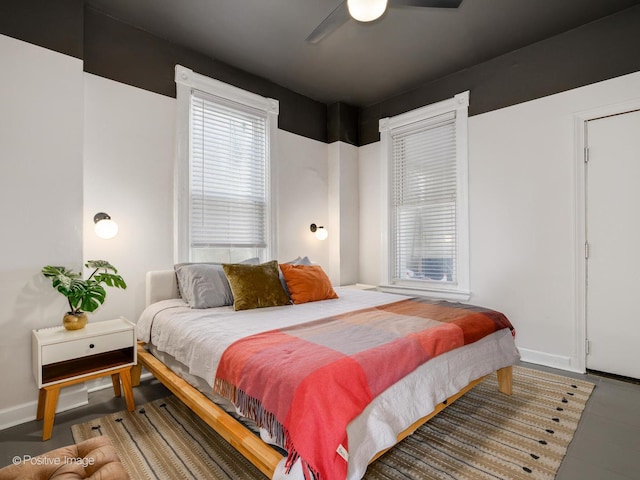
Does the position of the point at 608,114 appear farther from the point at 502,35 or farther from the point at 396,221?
the point at 396,221

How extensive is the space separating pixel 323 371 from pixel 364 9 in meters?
1.94

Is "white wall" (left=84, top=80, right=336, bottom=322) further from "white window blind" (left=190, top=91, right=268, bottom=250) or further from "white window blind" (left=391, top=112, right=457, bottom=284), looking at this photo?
"white window blind" (left=391, top=112, right=457, bottom=284)

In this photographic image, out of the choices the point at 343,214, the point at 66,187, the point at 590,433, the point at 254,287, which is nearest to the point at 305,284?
the point at 254,287

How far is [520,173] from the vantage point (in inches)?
130

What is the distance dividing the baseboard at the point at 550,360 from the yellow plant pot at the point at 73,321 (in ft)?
12.5

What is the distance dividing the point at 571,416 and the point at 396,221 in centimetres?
266

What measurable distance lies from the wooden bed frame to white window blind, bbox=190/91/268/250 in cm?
135

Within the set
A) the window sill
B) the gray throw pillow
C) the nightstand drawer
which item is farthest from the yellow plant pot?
the window sill

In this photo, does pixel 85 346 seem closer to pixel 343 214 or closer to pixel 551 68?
pixel 343 214

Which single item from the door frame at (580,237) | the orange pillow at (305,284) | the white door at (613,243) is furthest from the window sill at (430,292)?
the orange pillow at (305,284)

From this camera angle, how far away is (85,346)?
215 centimetres

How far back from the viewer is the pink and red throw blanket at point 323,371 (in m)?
1.22

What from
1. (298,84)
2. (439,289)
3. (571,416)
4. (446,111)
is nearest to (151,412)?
(571,416)

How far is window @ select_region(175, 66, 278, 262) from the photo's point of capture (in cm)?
320
